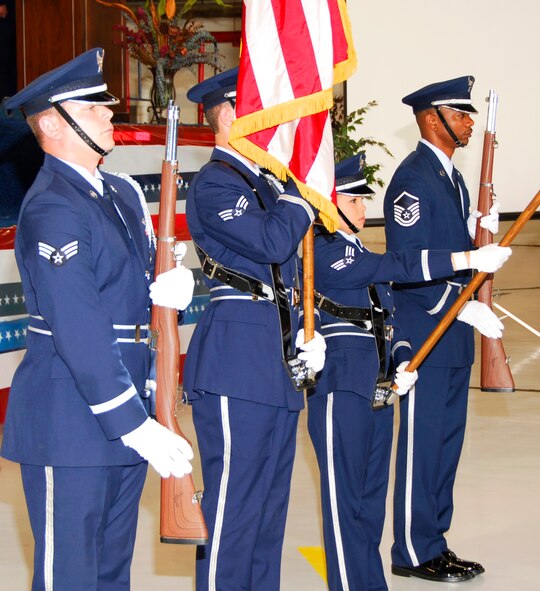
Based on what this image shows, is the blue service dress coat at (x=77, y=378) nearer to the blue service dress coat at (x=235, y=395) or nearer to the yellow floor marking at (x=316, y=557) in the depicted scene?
the blue service dress coat at (x=235, y=395)

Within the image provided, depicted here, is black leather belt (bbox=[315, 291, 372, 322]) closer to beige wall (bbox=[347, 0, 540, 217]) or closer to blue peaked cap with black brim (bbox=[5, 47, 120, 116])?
blue peaked cap with black brim (bbox=[5, 47, 120, 116])

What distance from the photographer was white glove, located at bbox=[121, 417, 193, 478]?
6.98ft

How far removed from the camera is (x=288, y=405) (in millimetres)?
2621

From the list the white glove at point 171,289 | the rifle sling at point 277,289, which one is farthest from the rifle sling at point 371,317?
the white glove at point 171,289

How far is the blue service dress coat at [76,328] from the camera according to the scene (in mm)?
2092

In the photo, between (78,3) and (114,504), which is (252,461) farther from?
(78,3)

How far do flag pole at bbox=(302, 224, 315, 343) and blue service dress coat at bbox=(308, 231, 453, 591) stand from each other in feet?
0.87

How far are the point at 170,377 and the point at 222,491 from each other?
0.46m

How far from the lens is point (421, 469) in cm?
347

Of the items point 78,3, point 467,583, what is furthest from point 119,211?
point 78,3

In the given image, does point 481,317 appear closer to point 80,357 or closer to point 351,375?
point 351,375

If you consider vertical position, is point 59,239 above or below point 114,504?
above

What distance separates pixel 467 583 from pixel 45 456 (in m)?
1.73

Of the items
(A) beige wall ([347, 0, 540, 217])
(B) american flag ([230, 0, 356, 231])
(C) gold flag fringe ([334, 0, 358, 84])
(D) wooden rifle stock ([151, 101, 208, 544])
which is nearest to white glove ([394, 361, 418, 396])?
(B) american flag ([230, 0, 356, 231])
